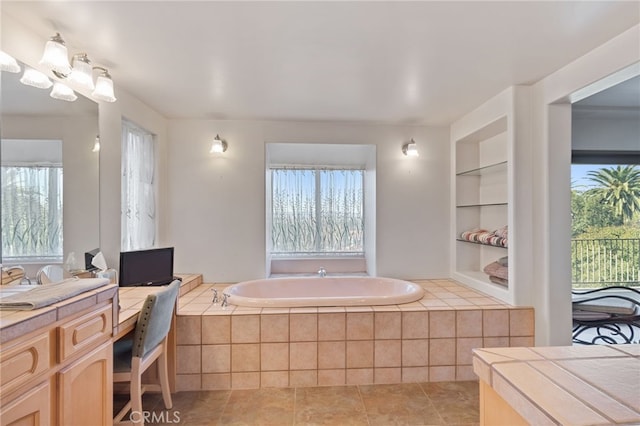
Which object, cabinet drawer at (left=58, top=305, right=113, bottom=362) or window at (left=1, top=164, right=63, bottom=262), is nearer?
cabinet drawer at (left=58, top=305, right=113, bottom=362)

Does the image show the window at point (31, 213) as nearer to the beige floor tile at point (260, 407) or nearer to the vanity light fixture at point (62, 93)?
the vanity light fixture at point (62, 93)

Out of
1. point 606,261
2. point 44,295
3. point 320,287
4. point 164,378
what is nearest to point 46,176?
point 44,295

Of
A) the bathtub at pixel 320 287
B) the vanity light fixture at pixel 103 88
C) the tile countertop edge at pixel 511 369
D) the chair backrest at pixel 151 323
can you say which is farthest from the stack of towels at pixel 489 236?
the vanity light fixture at pixel 103 88

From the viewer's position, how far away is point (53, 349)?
42.8 inches

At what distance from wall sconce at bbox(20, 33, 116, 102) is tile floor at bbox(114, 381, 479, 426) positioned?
77.2 inches

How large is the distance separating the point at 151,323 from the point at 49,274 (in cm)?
60

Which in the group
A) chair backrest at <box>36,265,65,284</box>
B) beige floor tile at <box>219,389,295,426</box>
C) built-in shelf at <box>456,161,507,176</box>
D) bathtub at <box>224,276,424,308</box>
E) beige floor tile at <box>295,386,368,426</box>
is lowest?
beige floor tile at <box>219,389,295,426</box>

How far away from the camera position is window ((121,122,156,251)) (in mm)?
2572

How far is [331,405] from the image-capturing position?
6.61 feet

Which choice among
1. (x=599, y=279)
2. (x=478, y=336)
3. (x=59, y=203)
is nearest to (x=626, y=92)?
(x=599, y=279)

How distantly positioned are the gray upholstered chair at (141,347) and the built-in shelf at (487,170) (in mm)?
2902

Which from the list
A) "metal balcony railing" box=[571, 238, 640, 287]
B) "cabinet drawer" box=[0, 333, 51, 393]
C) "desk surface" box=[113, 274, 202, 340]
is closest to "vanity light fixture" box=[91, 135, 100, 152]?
"desk surface" box=[113, 274, 202, 340]

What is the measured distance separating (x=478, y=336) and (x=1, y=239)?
9.65ft

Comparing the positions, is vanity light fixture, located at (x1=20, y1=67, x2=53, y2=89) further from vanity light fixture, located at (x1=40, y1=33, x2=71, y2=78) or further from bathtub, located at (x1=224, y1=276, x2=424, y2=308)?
bathtub, located at (x1=224, y1=276, x2=424, y2=308)
